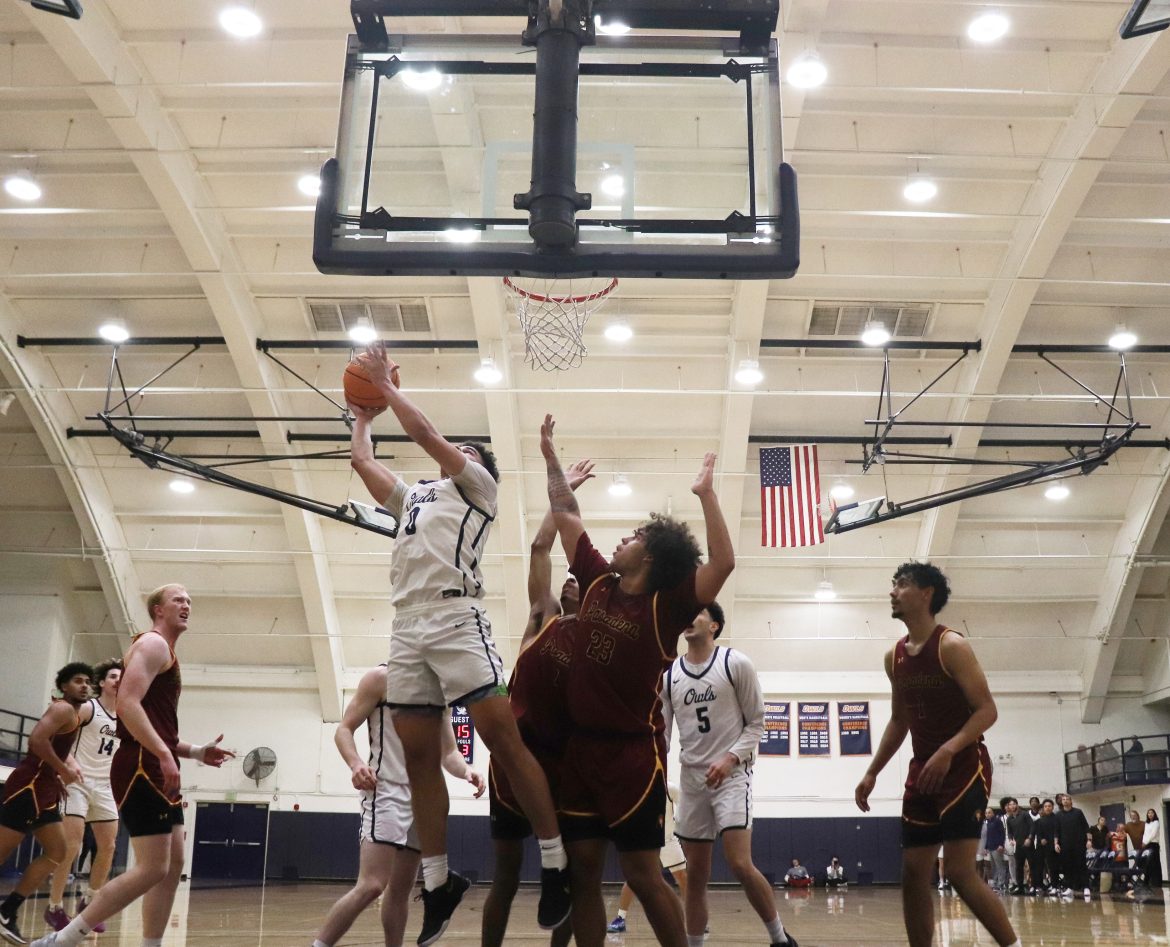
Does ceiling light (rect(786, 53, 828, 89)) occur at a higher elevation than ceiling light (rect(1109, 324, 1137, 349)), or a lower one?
higher

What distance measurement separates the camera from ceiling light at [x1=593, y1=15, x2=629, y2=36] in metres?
5.41

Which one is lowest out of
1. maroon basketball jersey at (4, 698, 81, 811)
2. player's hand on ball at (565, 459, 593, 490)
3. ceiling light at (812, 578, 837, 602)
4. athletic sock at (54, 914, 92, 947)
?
athletic sock at (54, 914, 92, 947)

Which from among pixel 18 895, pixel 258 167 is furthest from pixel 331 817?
pixel 18 895

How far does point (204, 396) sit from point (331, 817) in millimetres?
9116

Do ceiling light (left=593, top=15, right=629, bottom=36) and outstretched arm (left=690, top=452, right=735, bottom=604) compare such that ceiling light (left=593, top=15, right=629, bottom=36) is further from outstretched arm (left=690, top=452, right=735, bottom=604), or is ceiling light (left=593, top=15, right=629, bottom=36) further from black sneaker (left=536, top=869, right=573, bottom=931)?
black sneaker (left=536, top=869, right=573, bottom=931)

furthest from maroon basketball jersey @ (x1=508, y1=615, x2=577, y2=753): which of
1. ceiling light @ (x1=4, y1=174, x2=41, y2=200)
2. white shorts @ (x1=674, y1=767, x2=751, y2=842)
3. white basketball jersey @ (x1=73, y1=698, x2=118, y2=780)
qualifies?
ceiling light @ (x1=4, y1=174, x2=41, y2=200)

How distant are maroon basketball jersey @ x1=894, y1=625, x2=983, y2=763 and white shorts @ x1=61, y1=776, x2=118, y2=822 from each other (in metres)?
5.97

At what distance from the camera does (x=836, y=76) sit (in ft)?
45.6

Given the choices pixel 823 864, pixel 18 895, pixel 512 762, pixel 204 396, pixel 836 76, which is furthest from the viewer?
pixel 823 864

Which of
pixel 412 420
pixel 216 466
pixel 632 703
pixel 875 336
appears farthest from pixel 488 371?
pixel 632 703

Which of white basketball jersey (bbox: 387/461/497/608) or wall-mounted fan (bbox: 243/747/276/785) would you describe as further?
wall-mounted fan (bbox: 243/747/276/785)

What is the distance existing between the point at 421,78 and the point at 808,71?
24.1ft

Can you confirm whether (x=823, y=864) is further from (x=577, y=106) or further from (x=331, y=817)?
(x=577, y=106)

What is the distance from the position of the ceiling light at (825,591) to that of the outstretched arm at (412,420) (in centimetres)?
1789
